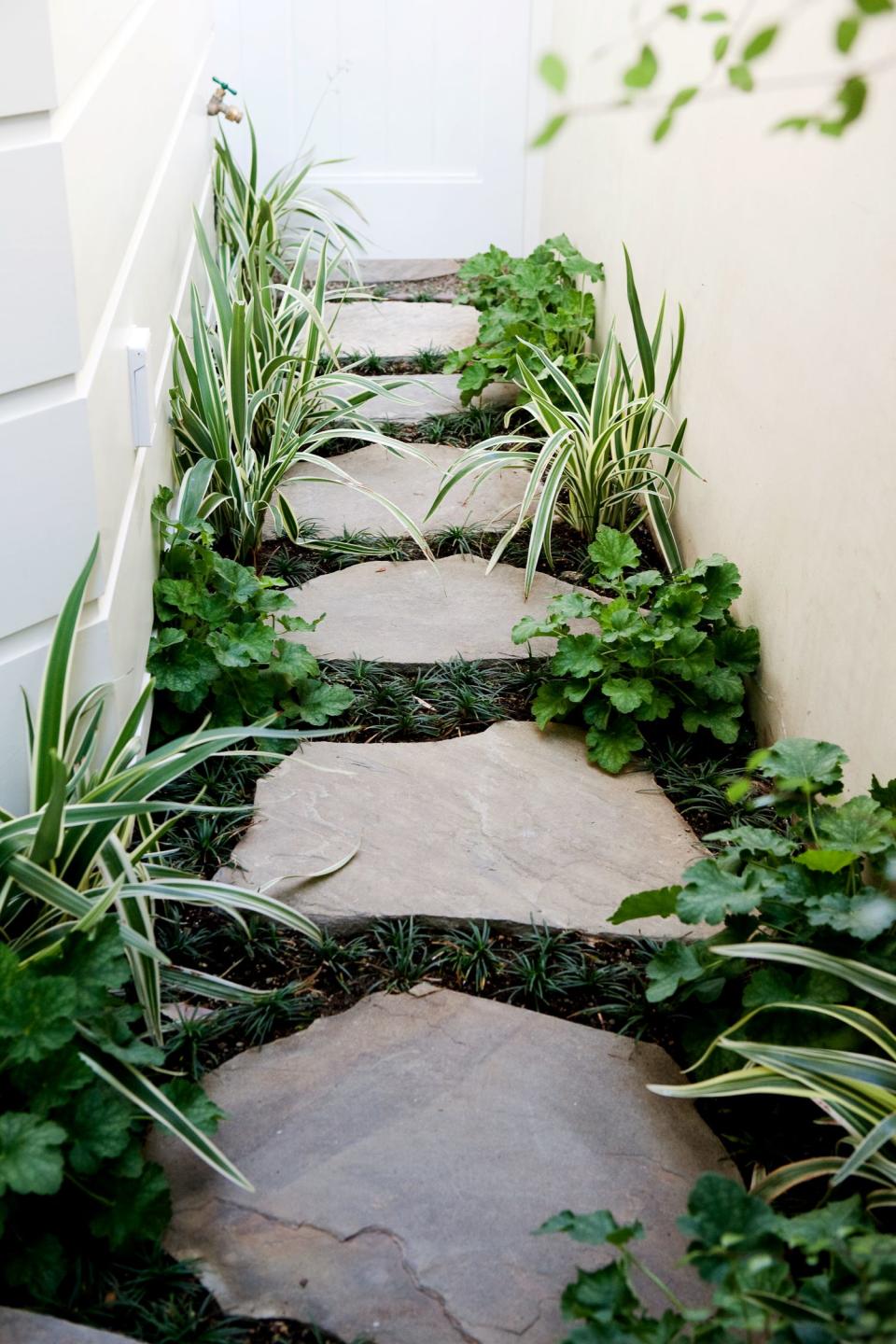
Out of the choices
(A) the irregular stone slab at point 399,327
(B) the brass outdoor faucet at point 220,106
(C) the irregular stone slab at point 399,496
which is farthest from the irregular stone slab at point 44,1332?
(B) the brass outdoor faucet at point 220,106

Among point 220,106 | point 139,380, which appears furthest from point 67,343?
point 220,106

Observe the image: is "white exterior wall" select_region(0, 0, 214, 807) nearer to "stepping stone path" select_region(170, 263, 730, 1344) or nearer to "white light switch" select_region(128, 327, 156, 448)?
"white light switch" select_region(128, 327, 156, 448)

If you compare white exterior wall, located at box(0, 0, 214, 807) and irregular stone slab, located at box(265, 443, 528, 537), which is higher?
white exterior wall, located at box(0, 0, 214, 807)

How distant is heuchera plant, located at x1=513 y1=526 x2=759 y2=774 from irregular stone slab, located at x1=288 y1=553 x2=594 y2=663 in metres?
0.24

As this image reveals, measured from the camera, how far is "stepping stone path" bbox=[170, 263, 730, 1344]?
1.33 meters

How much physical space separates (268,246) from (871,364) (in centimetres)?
257

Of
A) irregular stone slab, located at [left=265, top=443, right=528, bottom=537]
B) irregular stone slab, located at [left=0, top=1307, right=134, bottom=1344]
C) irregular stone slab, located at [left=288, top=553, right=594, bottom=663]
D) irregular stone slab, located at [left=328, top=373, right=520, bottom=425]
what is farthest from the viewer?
irregular stone slab, located at [left=328, top=373, right=520, bottom=425]

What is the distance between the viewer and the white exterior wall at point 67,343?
4.83 feet

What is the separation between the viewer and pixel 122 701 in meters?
1.94

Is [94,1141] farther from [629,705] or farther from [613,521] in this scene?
[613,521]

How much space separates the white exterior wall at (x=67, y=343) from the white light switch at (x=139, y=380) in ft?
0.09

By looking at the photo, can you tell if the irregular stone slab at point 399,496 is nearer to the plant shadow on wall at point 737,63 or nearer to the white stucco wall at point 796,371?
the white stucco wall at point 796,371

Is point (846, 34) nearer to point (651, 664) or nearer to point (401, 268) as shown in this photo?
point (651, 664)

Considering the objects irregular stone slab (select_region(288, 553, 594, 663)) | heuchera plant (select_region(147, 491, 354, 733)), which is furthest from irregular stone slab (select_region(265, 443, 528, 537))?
heuchera plant (select_region(147, 491, 354, 733))
